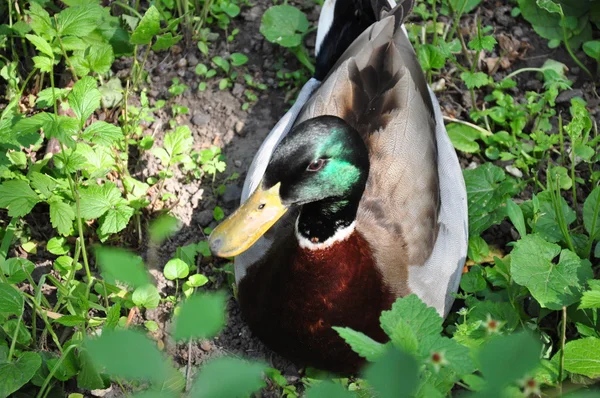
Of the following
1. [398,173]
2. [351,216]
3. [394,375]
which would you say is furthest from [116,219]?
[394,375]

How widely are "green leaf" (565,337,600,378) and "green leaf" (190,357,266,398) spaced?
1567 millimetres

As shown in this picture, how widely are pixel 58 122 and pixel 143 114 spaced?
817 millimetres

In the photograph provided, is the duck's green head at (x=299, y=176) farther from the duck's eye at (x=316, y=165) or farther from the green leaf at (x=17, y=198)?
the green leaf at (x=17, y=198)

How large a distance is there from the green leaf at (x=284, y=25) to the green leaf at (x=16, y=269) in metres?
1.62

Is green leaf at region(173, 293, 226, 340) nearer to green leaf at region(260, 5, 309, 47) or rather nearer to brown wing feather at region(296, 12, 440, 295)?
brown wing feather at region(296, 12, 440, 295)

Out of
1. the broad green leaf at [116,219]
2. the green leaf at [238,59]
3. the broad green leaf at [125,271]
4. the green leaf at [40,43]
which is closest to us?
the broad green leaf at [125,271]

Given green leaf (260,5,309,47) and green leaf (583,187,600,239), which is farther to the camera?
green leaf (260,5,309,47)

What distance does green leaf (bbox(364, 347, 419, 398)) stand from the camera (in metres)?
0.81

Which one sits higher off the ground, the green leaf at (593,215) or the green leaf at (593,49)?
the green leaf at (593,49)

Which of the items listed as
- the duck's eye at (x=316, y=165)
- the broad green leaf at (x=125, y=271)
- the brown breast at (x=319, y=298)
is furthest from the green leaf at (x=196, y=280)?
the broad green leaf at (x=125, y=271)

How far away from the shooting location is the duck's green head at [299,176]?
208 cm

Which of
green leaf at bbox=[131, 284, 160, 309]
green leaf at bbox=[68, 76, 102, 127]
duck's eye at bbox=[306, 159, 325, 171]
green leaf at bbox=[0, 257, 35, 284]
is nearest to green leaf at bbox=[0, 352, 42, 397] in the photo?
green leaf at bbox=[0, 257, 35, 284]

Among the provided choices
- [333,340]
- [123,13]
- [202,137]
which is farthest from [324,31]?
[333,340]

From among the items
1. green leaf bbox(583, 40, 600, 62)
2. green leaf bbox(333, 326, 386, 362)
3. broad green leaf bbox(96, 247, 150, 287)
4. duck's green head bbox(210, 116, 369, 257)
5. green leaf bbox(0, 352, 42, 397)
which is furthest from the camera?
green leaf bbox(583, 40, 600, 62)
